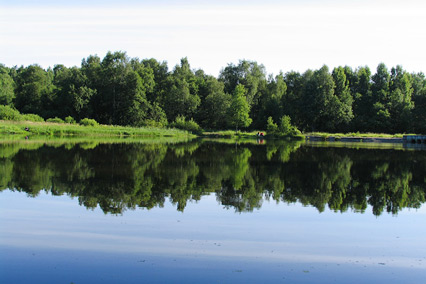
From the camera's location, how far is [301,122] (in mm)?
81750

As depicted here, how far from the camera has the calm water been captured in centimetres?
654

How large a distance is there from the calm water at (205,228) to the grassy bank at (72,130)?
3494 cm

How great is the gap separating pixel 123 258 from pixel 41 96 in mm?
77575

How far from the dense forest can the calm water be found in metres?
55.9

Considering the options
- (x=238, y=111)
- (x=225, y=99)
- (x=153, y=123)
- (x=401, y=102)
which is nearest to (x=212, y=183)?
(x=153, y=123)

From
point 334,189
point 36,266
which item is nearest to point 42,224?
point 36,266

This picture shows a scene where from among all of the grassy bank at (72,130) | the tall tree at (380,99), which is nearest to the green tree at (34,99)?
the grassy bank at (72,130)

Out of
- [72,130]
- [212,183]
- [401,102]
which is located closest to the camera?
[212,183]

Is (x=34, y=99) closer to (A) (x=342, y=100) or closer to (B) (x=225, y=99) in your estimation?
(B) (x=225, y=99)

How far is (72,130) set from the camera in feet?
177

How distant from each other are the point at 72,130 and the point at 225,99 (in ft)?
107

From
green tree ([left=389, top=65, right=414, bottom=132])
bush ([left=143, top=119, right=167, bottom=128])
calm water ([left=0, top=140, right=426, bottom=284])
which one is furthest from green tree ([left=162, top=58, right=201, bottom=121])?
calm water ([left=0, top=140, right=426, bottom=284])

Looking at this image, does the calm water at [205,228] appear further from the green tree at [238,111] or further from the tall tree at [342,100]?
the tall tree at [342,100]

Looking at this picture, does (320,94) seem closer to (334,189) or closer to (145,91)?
(145,91)
